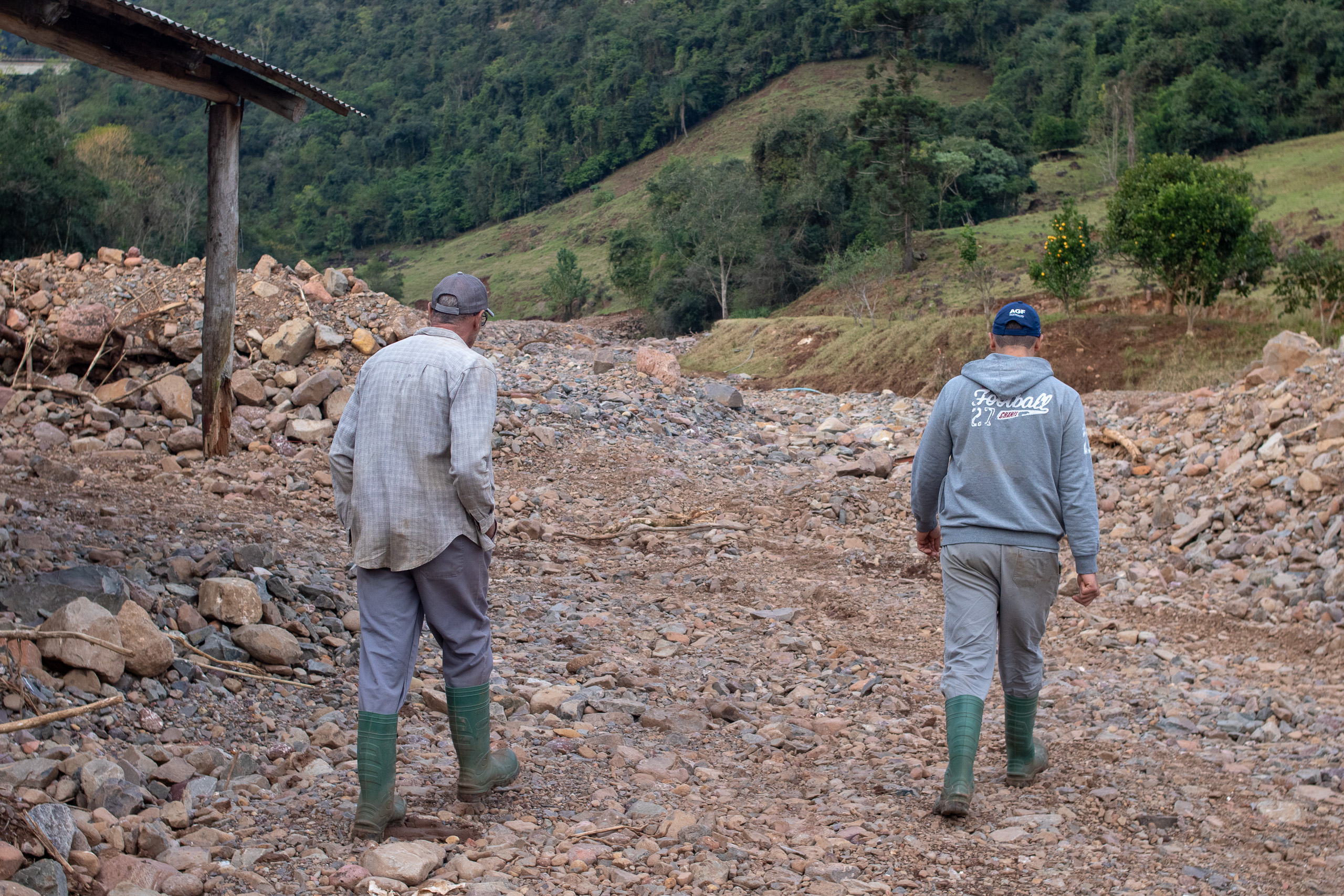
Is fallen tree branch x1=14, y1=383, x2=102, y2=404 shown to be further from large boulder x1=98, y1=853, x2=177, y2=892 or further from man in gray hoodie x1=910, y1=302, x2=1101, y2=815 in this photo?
man in gray hoodie x1=910, y1=302, x2=1101, y2=815

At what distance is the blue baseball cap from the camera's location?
3246 mm

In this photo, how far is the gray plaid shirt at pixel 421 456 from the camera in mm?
2805

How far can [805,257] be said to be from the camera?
43.3m

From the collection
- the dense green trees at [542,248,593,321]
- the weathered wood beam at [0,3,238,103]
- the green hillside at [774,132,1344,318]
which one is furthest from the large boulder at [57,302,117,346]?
the dense green trees at [542,248,593,321]

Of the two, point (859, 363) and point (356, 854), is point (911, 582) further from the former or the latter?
point (859, 363)

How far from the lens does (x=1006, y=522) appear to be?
10.2ft

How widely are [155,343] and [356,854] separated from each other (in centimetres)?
831

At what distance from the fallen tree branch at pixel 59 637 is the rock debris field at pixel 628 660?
0.02 m

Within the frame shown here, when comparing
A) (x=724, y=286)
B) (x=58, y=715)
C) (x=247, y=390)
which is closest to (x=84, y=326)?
(x=247, y=390)

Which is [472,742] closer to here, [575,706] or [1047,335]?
[575,706]

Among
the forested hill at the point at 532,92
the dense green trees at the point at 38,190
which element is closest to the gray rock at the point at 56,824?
the dense green trees at the point at 38,190

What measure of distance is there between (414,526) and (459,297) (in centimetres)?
67

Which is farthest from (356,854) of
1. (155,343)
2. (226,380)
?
(155,343)

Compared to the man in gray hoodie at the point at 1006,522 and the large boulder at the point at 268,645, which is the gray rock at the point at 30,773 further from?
the man in gray hoodie at the point at 1006,522
